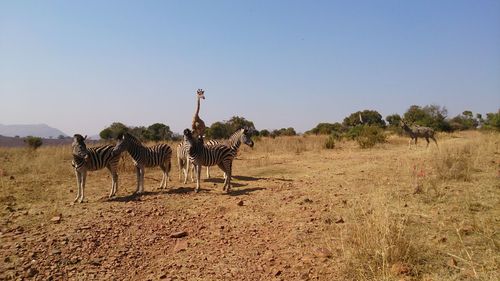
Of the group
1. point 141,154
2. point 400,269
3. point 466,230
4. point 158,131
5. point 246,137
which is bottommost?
point 400,269

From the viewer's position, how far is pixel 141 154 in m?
10.2

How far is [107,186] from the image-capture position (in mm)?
10961

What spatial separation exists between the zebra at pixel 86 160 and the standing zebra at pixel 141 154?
0.91ft

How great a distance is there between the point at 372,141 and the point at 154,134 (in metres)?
23.1

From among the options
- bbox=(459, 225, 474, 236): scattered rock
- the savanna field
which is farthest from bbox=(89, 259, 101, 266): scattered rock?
bbox=(459, 225, 474, 236): scattered rock

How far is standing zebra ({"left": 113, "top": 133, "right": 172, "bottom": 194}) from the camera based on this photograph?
9.80 meters

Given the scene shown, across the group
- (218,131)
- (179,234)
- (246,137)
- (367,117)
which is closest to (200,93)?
(246,137)

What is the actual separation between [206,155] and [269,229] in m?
3.93

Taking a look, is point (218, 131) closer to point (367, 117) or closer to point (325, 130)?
point (325, 130)

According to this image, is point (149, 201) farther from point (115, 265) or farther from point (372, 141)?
point (372, 141)

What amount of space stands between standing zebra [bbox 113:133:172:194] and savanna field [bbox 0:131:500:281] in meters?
0.63

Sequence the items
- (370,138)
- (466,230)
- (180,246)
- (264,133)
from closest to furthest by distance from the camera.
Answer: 1. (466,230)
2. (180,246)
3. (370,138)
4. (264,133)

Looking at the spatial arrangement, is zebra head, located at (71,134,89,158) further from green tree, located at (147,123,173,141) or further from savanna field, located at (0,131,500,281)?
green tree, located at (147,123,173,141)

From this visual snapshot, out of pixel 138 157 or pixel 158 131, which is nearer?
pixel 138 157
